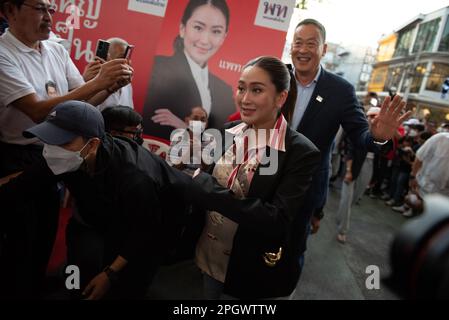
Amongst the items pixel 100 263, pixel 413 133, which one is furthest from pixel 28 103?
pixel 413 133

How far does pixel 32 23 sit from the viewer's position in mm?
1790

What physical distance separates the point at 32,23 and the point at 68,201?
75.3 inches

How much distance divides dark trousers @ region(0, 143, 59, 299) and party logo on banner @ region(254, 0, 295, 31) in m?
2.34

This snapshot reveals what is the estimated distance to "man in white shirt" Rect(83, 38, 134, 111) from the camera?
218 cm

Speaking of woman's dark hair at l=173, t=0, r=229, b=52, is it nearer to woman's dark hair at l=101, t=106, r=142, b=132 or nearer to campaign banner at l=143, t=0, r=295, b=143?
campaign banner at l=143, t=0, r=295, b=143

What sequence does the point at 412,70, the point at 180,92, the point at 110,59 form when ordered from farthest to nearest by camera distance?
the point at 412,70 < the point at 180,92 < the point at 110,59

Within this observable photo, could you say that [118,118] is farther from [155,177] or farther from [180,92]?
[180,92]

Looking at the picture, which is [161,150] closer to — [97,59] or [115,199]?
[97,59]

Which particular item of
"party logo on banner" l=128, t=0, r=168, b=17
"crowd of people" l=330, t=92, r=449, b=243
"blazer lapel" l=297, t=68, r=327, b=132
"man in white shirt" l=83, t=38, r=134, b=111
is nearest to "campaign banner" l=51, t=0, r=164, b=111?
"party logo on banner" l=128, t=0, r=168, b=17

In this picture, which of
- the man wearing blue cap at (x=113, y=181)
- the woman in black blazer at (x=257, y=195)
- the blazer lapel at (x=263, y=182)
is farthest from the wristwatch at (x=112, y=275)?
the blazer lapel at (x=263, y=182)

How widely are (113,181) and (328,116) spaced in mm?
1363

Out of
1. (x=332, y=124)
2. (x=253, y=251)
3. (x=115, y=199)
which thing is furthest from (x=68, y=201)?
(x=332, y=124)

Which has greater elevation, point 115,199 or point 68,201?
point 115,199

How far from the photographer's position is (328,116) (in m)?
1.92
